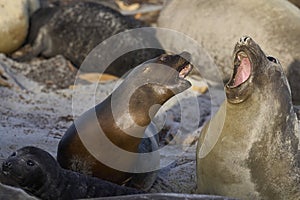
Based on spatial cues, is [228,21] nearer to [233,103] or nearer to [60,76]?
[60,76]

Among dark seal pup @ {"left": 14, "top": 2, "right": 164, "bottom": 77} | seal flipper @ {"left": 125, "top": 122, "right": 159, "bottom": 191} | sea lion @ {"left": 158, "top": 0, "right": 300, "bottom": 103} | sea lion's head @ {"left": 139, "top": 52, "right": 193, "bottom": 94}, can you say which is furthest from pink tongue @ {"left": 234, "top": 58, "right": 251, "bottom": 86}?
dark seal pup @ {"left": 14, "top": 2, "right": 164, "bottom": 77}

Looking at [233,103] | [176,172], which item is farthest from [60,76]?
[233,103]

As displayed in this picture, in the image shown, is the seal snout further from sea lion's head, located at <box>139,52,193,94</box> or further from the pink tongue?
the pink tongue

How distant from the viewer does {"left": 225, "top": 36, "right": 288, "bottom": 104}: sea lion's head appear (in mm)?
3518

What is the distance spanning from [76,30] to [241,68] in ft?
14.4

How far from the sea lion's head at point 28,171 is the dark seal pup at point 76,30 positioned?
161 inches

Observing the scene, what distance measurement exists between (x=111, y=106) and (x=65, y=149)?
0.38 meters

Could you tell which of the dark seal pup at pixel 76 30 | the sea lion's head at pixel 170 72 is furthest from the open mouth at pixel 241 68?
the dark seal pup at pixel 76 30

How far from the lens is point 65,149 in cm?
413

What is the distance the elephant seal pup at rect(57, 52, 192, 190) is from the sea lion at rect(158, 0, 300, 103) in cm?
228

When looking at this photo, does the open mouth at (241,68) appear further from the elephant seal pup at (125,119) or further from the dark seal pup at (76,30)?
the dark seal pup at (76,30)

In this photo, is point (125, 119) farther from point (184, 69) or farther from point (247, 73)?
point (247, 73)

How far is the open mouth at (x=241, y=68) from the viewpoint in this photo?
3.56 m

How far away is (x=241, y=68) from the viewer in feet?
11.8
